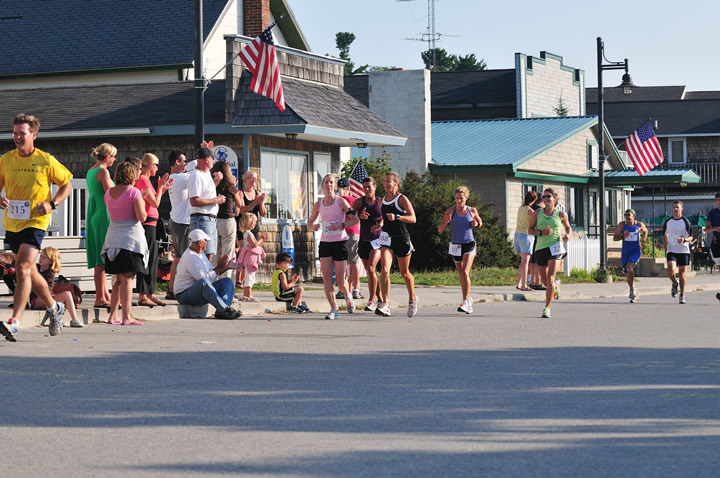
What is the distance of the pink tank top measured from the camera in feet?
53.1

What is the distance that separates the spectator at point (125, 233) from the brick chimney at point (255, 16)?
17755 mm

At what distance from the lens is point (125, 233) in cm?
1366

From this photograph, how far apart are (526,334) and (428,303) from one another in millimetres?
6326

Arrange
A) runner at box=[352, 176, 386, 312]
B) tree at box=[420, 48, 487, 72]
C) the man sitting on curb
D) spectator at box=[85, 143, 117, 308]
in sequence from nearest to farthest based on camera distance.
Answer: spectator at box=[85, 143, 117, 308], the man sitting on curb, runner at box=[352, 176, 386, 312], tree at box=[420, 48, 487, 72]

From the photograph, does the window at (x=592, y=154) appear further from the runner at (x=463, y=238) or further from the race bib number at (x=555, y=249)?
the runner at (x=463, y=238)

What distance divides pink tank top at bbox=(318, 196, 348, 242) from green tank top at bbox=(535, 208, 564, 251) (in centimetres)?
323

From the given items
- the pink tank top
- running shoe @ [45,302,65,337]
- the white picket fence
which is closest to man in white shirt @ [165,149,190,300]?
the pink tank top

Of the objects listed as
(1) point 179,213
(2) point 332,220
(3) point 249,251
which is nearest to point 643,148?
(3) point 249,251

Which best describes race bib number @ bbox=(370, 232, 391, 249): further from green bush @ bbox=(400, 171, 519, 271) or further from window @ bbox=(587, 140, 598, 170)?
window @ bbox=(587, 140, 598, 170)

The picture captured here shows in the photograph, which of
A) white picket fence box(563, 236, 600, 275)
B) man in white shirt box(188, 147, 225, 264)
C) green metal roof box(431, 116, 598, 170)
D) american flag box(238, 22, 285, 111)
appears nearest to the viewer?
man in white shirt box(188, 147, 225, 264)

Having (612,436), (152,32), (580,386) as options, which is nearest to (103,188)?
(580,386)

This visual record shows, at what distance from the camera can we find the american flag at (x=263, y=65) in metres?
21.1

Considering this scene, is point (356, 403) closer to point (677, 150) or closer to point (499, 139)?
point (499, 139)

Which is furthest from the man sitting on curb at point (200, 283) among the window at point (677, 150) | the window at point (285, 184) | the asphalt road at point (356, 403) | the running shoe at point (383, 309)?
the window at point (677, 150)
